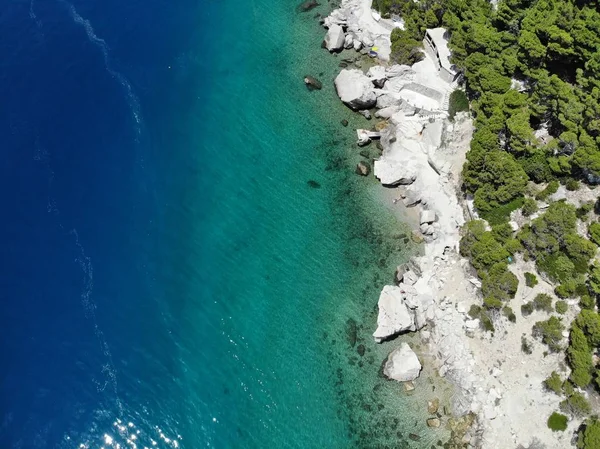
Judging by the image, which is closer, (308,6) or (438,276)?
(438,276)

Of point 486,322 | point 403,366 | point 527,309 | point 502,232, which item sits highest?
point 502,232

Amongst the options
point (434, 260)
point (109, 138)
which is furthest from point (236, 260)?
point (109, 138)

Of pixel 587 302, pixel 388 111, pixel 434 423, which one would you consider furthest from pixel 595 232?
pixel 388 111

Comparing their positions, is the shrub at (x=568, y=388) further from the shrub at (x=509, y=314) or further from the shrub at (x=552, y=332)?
the shrub at (x=509, y=314)

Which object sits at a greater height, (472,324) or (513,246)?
(513,246)

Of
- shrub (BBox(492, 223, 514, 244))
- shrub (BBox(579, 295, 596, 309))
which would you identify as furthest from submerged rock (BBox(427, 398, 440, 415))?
shrub (BBox(492, 223, 514, 244))

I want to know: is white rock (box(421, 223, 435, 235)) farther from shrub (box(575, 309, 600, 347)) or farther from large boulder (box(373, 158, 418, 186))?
shrub (box(575, 309, 600, 347))

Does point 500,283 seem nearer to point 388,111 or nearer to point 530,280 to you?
point 530,280
